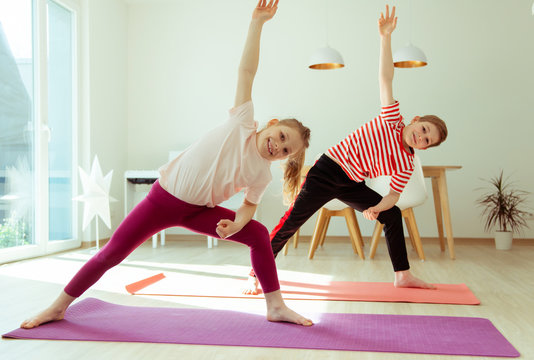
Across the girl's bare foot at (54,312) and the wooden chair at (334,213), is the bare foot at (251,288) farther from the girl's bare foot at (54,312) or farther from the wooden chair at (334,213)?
the wooden chair at (334,213)

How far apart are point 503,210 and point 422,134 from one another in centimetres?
300

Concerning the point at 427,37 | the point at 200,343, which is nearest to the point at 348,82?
the point at 427,37

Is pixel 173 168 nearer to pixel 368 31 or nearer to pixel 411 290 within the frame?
pixel 411 290

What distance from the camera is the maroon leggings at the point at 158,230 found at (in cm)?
194

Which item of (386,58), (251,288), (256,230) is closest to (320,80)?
(386,58)

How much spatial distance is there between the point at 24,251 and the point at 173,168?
8.75 ft

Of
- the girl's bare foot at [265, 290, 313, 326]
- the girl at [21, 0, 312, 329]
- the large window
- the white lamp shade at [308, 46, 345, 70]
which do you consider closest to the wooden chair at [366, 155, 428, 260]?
the white lamp shade at [308, 46, 345, 70]

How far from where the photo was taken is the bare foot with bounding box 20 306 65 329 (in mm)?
1914

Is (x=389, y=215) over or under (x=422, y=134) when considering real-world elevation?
under

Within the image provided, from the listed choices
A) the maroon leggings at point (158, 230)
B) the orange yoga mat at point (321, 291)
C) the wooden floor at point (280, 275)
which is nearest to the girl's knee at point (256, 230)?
the maroon leggings at point (158, 230)

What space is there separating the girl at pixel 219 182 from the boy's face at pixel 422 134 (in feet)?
2.29

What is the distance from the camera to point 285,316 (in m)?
2.03

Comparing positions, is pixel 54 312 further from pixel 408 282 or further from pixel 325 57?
pixel 325 57

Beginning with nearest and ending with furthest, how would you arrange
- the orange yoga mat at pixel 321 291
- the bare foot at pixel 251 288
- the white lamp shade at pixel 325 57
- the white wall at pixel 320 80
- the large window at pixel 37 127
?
1. the orange yoga mat at pixel 321 291
2. the bare foot at pixel 251 288
3. the large window at pixel 37 127
4. the white lamp shade at pixel 325 57
5. the white wall at pixel 320 80
